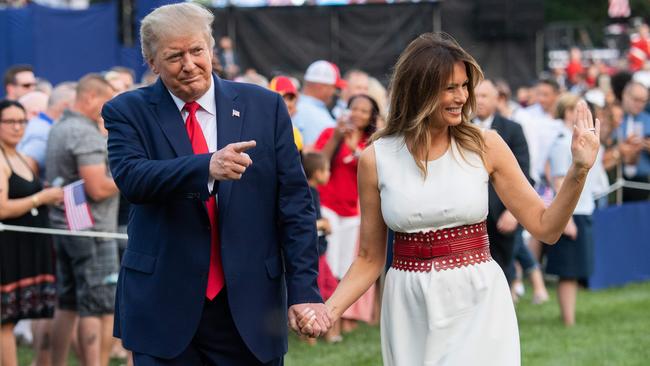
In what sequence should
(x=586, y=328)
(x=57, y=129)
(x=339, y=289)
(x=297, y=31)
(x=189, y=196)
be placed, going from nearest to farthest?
(x=189, y=196) → (x=339, y=289) → (x=57, y=129) → (x=586, y=328) → (x=297, y=31)

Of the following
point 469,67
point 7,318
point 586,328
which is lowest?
→ point 586,328

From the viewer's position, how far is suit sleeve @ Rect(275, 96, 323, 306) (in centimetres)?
470

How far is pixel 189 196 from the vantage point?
443cm

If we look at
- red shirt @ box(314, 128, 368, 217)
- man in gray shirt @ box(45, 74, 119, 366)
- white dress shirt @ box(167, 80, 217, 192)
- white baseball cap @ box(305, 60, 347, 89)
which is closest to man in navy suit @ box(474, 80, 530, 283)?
red shirt @ box(314, 128, 368, 217)

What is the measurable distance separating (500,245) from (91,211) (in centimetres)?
331

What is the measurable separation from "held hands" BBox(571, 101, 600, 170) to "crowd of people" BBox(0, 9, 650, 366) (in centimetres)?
52

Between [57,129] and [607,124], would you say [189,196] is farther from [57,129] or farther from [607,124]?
[607,124]

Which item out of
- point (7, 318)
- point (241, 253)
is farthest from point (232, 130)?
point (7, 318)

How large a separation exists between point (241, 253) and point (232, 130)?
495 mm

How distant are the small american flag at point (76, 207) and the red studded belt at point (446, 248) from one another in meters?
3.63

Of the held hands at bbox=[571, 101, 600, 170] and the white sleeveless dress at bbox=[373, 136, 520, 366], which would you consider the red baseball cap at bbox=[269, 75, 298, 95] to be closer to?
the white sleeveless dress at bbox=[373, 136, 520, 366]

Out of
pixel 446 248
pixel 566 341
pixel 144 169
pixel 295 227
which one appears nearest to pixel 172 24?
pixel 144 169

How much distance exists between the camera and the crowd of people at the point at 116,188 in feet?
26.5

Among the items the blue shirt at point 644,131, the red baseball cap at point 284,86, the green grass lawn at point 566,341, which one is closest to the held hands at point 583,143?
the green grass lawn at point 566,341
